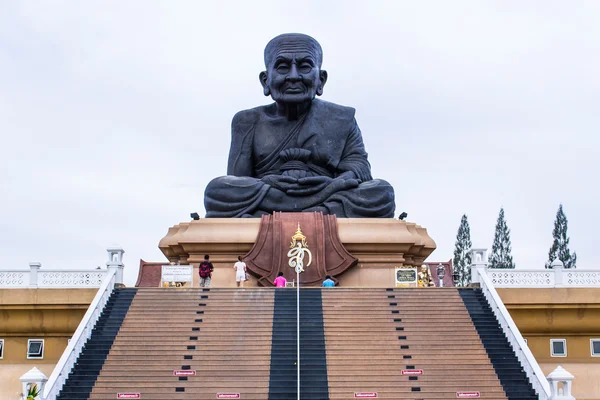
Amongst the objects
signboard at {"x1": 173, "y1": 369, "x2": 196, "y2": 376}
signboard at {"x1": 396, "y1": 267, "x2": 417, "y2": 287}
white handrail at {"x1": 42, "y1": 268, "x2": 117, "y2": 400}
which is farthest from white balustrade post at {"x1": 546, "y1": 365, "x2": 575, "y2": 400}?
white handrail at {"x1": 42, "y1": 268, "x2": 117, "y2": 400}

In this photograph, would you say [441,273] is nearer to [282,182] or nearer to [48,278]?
[282,182]

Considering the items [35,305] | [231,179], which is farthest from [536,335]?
[35,305]

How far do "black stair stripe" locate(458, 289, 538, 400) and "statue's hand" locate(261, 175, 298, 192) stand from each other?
222 inches

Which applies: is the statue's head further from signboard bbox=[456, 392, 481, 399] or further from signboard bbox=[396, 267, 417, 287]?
signboard bbox=[456, 392, 481, 399]

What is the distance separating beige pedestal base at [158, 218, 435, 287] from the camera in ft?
68.5

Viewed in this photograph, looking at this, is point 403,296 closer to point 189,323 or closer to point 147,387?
point 189,323

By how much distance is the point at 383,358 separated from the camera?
1597 centimetres

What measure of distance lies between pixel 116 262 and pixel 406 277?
17.6ft

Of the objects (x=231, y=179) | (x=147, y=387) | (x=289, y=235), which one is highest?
(x=231, y=179)

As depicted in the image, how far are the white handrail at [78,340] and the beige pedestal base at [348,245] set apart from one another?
290cm

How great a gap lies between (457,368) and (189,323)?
4.44m

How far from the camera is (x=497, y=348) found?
16422mm

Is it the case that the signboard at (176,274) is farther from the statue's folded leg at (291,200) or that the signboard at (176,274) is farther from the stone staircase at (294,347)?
the statue's folded leg at (291,200)

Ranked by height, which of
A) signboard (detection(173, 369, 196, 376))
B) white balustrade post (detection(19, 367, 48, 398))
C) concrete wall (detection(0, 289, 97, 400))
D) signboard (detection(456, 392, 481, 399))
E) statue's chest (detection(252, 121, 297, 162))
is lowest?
signboard (detection(456, 392, 481, 399))
